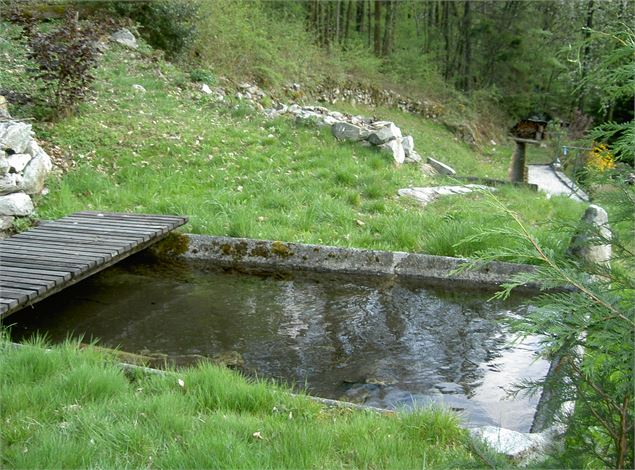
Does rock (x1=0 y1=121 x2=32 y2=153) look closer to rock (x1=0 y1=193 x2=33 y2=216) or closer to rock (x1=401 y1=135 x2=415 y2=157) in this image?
rock (x1=0 y1=193 x2=33 y2=216)

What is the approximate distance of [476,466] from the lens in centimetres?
241

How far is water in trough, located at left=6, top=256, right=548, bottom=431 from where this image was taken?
15.1ft

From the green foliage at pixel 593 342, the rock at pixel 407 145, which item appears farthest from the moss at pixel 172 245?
the rock at pixel 407 145

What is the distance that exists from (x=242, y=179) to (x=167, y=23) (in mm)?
7385

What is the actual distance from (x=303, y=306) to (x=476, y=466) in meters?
3.84

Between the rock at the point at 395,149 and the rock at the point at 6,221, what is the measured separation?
21.2ft

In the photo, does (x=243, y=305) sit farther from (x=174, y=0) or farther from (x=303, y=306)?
(x=174, y=0)

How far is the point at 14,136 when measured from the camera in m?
7.95

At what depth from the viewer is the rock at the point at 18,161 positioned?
7.77 metres

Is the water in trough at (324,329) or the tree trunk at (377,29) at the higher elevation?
the tree trunk at (377,29)

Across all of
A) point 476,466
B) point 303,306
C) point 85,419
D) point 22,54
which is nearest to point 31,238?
point 303,306

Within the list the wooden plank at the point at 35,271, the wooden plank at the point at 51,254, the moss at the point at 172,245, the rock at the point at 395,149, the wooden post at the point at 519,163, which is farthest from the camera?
the wooden post at the point at 519,163

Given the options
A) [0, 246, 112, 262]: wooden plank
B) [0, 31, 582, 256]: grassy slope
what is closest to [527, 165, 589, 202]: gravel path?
[0, 31, 582, 256]: grassy slope

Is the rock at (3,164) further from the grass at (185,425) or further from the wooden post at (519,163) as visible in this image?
the wooden post at (519,163)
